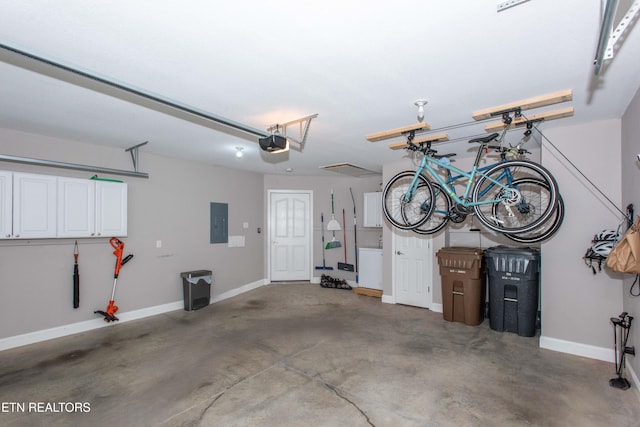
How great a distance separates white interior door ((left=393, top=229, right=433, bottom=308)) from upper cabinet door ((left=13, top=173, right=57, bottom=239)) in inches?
190

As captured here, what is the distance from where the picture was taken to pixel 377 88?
2414 mm

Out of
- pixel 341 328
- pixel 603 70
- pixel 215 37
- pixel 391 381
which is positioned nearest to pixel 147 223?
pixel 341 328

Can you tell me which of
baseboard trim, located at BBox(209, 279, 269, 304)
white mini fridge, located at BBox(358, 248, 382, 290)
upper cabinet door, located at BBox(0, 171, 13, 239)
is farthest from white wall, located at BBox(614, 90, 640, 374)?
upper cabinet door, located at BBox(0, 171, 13, 239)

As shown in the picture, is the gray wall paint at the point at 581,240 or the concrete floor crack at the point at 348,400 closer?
the concrete floor crack at the point at 348,400

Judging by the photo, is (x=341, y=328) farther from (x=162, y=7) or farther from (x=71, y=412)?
(x=162, y=7)

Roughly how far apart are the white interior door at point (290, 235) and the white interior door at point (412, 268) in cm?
229

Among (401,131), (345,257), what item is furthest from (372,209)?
(401,131)

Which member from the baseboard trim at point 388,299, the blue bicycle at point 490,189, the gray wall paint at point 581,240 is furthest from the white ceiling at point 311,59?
the baseboard trim at point 388,299

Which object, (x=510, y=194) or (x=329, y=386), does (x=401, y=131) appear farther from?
(x=329, y=386)

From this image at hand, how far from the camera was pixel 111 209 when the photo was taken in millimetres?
4047

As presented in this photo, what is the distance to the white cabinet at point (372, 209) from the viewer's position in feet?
20.4

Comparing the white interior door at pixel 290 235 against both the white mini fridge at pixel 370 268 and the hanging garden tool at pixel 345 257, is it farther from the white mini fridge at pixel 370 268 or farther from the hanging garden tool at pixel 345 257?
the white mini fridge at pixel 370 268

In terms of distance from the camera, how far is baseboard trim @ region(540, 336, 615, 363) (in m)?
3.16

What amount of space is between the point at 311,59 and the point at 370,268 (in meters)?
4.75
